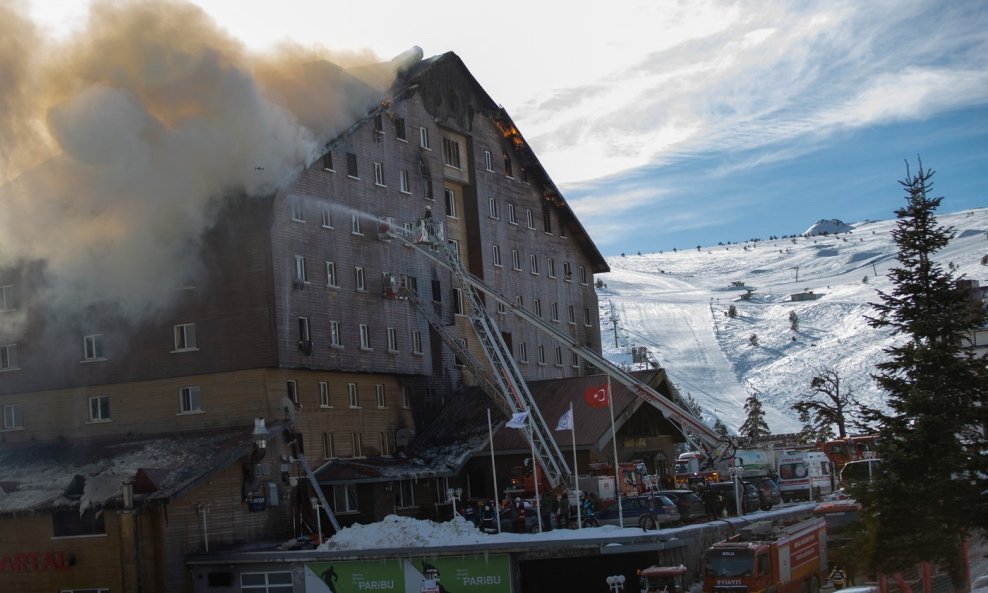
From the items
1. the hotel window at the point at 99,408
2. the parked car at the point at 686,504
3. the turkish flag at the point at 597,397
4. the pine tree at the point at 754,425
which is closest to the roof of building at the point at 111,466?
the hotel window at the point at 99,408

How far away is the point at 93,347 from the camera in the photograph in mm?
53438

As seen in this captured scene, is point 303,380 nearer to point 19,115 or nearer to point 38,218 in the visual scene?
point 38,218

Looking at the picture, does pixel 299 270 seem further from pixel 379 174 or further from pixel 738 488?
pixel 738 488

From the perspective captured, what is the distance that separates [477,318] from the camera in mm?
60500

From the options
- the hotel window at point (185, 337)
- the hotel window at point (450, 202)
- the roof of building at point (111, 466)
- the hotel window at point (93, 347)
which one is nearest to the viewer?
the roof of building at point (111, 466)

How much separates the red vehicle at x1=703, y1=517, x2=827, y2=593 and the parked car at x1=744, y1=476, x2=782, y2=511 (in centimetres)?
1483

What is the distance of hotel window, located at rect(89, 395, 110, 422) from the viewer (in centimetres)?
5322

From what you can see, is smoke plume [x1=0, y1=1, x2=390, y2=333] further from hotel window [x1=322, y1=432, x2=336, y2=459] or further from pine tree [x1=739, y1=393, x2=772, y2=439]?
pine tree [x1=739, y1=393, x2=772, y2=439]

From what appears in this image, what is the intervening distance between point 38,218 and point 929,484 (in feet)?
124

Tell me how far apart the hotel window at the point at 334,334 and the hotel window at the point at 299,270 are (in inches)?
109

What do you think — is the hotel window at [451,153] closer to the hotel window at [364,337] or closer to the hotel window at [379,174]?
the hotel window at [379,174]

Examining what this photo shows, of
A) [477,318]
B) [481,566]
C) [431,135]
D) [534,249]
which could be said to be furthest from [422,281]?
[481,566]

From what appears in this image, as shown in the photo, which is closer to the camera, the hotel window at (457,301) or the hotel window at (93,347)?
the hotel window at (93,347)

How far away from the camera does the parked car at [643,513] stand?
149 feet
